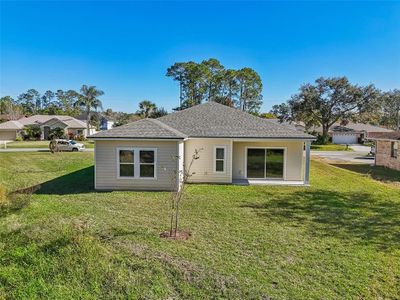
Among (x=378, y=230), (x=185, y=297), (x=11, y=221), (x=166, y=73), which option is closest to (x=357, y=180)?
(x=378, y=230)

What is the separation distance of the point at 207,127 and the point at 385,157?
57.9ft

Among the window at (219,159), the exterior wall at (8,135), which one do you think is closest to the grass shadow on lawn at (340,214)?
the window at (219,159)

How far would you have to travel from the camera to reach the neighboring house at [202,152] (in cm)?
1322

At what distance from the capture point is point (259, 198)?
1201cm

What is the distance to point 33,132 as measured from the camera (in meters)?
48.1

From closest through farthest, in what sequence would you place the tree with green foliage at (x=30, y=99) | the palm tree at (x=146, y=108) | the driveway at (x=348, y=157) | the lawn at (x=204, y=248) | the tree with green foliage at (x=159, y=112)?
the lawn at (x=204, y=248), the driveway at (x=348, y=157), the tree with green foliage at (x=159, y=112), the palm tree at (x=146, y=108), the tree with green foliage at (x=30, y=99)

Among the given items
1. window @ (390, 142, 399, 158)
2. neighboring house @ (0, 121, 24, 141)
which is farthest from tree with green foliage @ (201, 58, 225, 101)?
window @ (390, 142, 399, 158)

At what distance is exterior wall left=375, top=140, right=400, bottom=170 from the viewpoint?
23069 mm

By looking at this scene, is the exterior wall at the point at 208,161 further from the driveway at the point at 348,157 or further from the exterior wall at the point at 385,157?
the driveway at the point at 348,157

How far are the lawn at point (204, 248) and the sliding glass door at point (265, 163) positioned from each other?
12.7 ft

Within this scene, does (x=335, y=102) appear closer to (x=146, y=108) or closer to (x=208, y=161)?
(x=146, y=108)

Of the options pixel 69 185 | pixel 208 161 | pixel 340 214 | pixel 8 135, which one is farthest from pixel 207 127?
pixel 8 135

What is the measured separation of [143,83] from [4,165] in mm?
27987

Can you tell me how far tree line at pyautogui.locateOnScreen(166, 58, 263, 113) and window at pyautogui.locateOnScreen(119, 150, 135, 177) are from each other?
46.8 m
